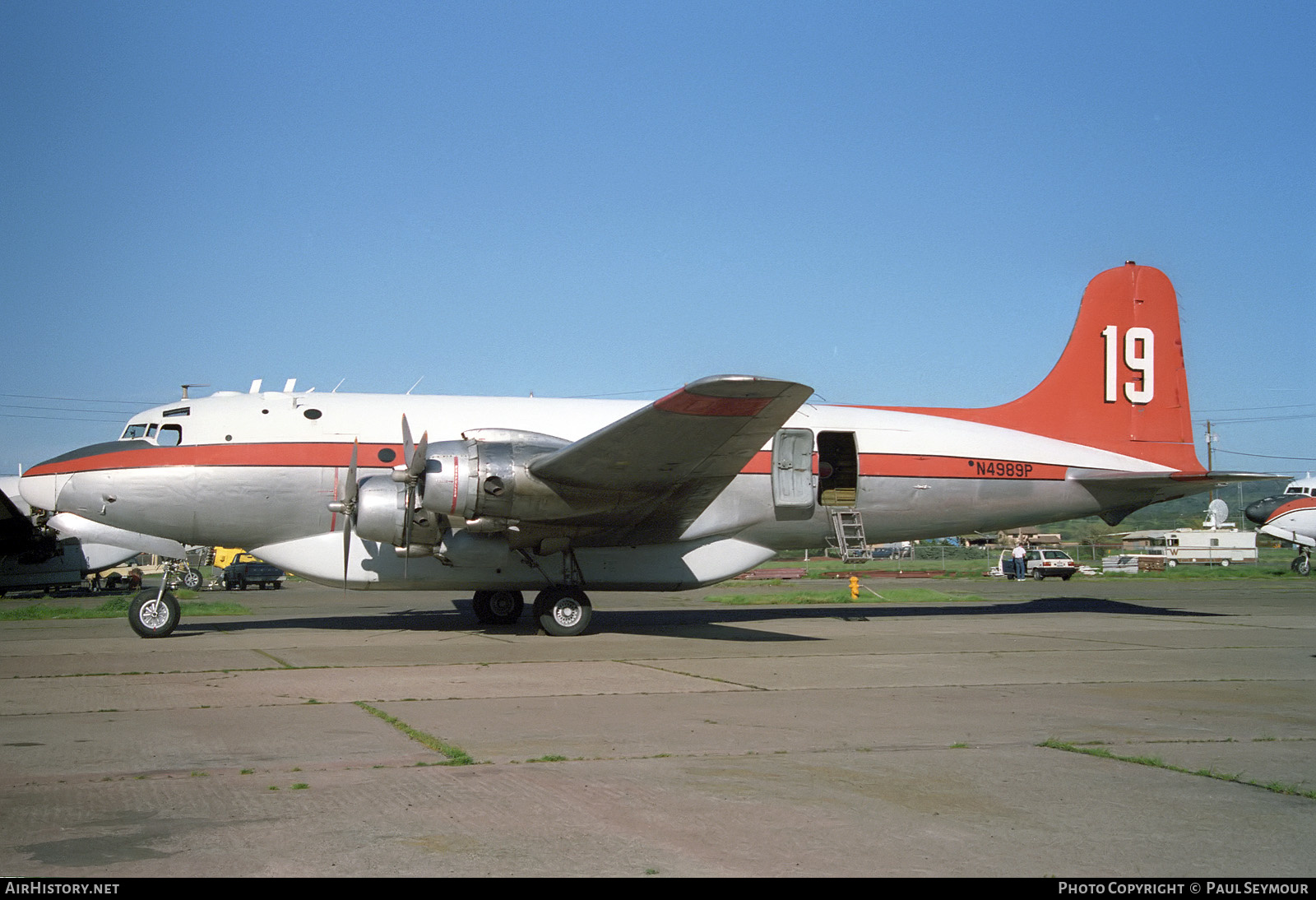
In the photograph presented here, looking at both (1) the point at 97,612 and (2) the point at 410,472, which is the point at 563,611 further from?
(1) the point at 97,612

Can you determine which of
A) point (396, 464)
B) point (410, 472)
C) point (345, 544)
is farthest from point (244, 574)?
point (410, 472)

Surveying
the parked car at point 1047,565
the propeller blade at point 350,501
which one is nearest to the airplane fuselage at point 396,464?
the propeller blade at point 350,501

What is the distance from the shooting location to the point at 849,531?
17297 mm

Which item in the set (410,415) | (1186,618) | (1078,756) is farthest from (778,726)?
(1186,618)

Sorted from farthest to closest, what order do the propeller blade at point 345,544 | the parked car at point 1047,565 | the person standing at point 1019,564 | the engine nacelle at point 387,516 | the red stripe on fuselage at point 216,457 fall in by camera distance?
the parked car at point 1047,565 → the person standing at point 1019,564 → the red stripe on fuselage at point 216,457 → the propeller blade at point 345,544 → the engine nacelle at point 387,516

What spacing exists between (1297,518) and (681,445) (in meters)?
32.8

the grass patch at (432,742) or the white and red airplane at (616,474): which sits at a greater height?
the white and red airplane at (616,474)

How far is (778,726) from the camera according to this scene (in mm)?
7539

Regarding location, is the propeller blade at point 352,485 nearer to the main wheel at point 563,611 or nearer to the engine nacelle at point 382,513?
the engine nacelle at point 382,513

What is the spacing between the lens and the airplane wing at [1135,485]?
1831cm

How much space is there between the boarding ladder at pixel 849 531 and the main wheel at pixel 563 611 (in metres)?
4.53

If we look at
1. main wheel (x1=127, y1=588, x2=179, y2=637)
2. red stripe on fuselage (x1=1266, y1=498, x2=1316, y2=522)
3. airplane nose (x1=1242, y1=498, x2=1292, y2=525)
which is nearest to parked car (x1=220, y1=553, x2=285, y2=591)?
main wheel (x1=127, y1=588, x2=179, y2=637)

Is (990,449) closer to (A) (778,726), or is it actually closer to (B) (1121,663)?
(B) (1121,663)

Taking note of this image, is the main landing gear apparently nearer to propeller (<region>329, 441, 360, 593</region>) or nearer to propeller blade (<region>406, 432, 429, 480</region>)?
propeller blade (<region>406, 432, 429, 480</region>)
